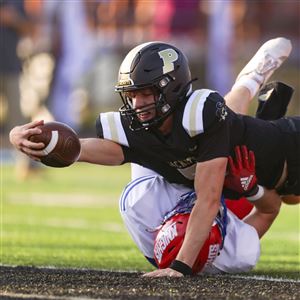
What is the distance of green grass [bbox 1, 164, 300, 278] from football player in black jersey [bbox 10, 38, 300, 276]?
620 mm

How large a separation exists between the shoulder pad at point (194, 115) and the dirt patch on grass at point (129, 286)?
2.31ft

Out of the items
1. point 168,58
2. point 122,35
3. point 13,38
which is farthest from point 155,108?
point 122,35

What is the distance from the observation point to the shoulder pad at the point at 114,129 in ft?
15.8

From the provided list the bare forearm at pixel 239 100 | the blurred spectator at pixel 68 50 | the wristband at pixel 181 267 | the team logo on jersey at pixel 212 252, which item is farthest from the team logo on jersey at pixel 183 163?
the blurred spectator at pixel 68 50

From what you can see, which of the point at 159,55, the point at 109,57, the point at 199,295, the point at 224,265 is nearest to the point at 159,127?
the point at 159,55

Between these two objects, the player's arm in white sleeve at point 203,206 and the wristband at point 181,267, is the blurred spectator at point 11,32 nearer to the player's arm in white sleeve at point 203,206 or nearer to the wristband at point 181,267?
the player's arm in white sleeve at point 203,206

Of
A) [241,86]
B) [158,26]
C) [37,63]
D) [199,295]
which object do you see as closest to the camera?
[199,295]

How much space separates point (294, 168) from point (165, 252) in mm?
921

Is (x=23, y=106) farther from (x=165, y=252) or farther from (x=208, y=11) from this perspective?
(x=165, y=252)

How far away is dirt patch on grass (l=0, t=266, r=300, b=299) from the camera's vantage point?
3.74m

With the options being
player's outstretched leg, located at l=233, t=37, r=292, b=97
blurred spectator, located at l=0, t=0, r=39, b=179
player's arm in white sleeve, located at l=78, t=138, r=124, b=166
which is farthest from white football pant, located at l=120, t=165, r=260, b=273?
blurred spectator, located at l=0, t=0, r=39, b=179

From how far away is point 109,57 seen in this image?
67.7 ft

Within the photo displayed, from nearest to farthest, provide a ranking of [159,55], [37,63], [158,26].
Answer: [159,55]
[158,26]
[37,63]

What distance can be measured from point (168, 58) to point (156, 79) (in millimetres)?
152
